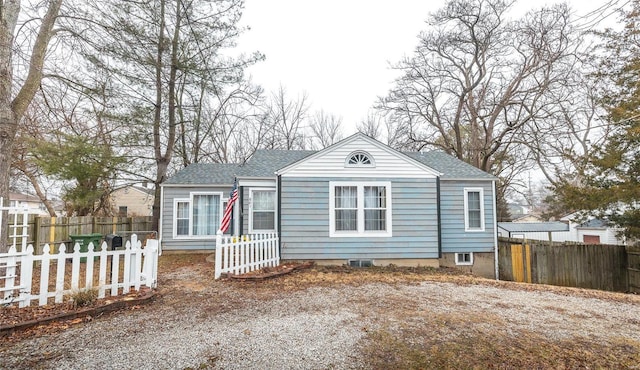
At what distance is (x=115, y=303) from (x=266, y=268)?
11.8ft

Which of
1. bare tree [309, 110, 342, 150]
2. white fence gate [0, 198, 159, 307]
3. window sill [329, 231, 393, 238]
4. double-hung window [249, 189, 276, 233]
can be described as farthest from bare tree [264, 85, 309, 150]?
white fence gate [0, 198, 159, 307]

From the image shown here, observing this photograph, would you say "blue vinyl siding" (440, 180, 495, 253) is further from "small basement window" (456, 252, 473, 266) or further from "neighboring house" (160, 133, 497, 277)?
"neighboring house" (160, 133, 497, 277)

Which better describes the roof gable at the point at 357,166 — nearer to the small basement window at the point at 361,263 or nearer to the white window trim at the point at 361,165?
the white window trim at the point at 361,165

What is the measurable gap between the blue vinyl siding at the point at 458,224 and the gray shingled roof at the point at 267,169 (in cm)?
43

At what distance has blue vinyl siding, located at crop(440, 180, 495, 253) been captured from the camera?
10680mm

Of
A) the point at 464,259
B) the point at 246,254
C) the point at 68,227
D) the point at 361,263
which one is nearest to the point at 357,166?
the point at 361,263

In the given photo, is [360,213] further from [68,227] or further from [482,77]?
[482,77]

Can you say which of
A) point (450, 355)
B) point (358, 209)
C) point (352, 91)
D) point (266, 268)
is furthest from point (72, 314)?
point (352, 91)

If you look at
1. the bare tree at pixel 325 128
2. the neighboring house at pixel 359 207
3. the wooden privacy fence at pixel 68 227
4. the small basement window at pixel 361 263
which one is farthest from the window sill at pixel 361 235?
the bare tree at pixel 325 128

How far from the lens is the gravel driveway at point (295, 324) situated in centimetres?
320

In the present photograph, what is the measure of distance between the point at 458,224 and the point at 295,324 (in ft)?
27.1

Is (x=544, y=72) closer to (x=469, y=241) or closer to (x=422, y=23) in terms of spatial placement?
(x=422, y=23)

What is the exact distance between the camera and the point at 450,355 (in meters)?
3.29

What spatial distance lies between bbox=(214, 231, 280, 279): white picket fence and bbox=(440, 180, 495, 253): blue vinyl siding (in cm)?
584
